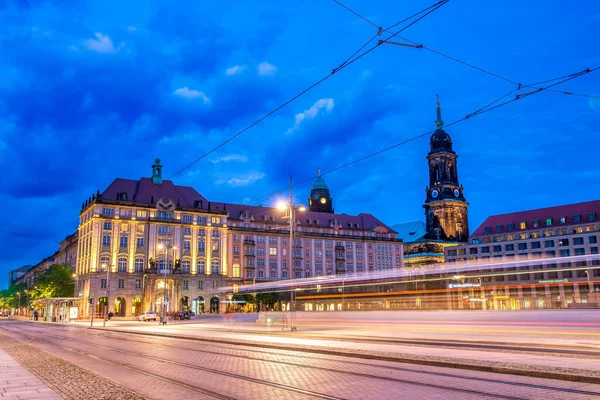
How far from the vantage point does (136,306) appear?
96.8 m

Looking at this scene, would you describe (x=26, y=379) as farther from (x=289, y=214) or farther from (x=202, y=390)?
(x=289, y=214)

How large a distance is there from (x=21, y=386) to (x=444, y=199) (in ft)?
492

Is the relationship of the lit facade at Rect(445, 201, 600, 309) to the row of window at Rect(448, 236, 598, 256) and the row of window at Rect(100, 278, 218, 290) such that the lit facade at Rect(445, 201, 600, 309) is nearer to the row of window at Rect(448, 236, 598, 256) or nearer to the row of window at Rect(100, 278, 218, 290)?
the row of window at Rect(448, 236, 598, 256)

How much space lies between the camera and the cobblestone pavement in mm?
10500

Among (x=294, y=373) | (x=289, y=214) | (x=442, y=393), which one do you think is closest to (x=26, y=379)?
(x=294, y=373)

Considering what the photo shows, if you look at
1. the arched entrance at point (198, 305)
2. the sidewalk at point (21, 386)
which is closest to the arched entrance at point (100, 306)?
the arched entrance at point (198, 305)

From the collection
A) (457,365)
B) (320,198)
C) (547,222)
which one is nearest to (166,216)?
(320,198)

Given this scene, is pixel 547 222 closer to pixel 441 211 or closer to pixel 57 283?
pixel 441 211

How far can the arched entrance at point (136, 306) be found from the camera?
314ft

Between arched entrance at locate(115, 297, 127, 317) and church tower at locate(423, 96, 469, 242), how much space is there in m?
94.7

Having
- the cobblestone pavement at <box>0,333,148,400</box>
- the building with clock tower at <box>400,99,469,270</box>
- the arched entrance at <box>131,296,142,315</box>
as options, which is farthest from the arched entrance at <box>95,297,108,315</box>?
the building with clock tower at <box>400,99,469,270</box>

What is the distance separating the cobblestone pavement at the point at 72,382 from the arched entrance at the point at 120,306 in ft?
264

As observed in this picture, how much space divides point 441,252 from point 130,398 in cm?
15082

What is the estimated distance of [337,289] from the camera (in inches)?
1714
